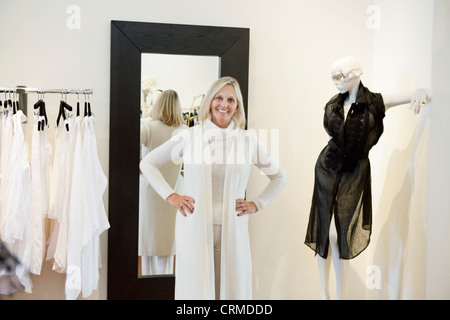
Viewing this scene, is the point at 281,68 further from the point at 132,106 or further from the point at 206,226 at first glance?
the point at 206,226

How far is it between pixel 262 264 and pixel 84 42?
1466mm

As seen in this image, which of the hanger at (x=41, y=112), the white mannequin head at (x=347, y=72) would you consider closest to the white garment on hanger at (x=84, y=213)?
the hanger at (x=41, y=112)

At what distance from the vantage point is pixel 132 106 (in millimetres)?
2227

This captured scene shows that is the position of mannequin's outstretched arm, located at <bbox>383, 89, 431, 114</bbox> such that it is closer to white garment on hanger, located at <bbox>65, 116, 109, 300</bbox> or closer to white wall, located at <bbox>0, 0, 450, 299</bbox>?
white wall, located at <bbox>0, 0, 450, 299</bbox>

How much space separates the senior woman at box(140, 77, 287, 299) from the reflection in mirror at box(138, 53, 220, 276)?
7.7 inches

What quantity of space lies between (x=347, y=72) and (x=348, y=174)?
46 cm

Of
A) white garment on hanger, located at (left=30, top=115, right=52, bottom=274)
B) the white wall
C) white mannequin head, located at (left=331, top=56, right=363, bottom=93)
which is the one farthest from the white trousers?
white mannequin head, located at (left=331, top=56, right=363, bottom=93)

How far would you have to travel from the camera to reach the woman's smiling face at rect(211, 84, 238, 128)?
2.02 m

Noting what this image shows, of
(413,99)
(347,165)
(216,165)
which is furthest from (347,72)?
(216,165)

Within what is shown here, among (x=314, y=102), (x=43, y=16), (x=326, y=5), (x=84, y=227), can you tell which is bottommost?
(x=84, y=227)

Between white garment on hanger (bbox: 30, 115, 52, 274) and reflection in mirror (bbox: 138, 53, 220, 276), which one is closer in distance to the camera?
white garment on hanger (bbox: 30, 115, 52, 274)

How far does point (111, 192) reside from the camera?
7.43 feet

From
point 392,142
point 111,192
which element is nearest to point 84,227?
point 111,192
